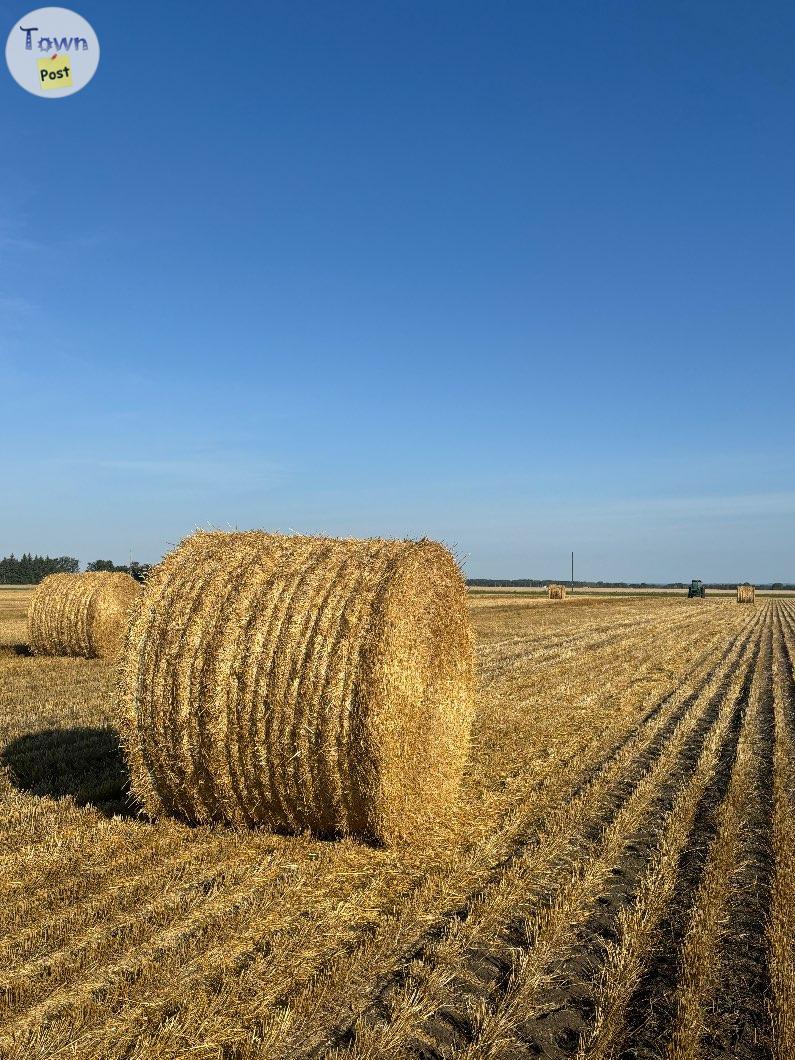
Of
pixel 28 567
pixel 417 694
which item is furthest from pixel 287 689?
pixel 28 567

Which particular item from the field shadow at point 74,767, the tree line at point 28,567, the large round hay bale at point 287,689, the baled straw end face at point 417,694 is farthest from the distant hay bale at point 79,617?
the tree line at point 28,567

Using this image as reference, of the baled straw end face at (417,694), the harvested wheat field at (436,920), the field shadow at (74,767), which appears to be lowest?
the harvested wheat field at (436,920)

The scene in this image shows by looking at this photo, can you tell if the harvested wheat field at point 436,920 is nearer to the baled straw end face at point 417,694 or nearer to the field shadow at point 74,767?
the field shadow at point 74,767

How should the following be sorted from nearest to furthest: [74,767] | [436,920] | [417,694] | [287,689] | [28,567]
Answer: [436,920] → [287,689] → [417,694] → [74,767] → [28,567]

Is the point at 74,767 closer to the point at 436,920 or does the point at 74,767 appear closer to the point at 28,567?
the point at 436,920

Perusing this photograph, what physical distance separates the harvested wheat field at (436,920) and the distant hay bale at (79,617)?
329 inches

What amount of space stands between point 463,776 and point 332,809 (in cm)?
238

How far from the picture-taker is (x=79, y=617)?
17656 millimetres

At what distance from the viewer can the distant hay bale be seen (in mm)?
17656

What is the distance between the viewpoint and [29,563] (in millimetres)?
A: 111500

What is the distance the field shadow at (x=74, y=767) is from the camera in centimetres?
757

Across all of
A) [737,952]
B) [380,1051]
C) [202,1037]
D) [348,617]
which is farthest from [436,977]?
[348,617]

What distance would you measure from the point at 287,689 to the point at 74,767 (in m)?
3.52

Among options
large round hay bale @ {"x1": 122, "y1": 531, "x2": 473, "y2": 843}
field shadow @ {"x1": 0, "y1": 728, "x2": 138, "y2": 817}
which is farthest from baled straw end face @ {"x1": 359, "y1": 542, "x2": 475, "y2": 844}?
field shadow @ {"x1": 0, "y1": 728, "x2": 138, "y2": 817}
